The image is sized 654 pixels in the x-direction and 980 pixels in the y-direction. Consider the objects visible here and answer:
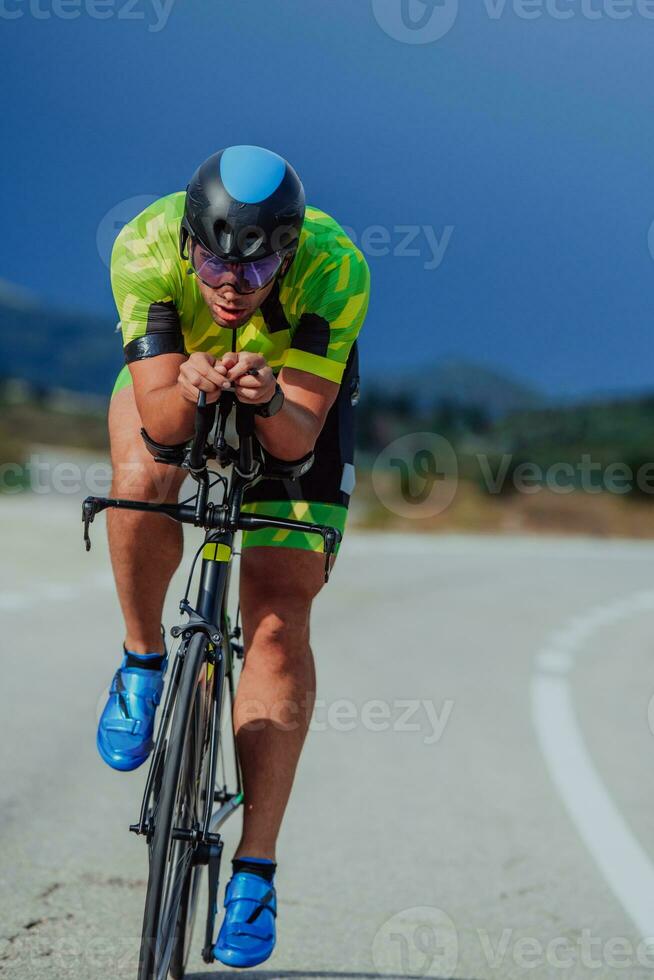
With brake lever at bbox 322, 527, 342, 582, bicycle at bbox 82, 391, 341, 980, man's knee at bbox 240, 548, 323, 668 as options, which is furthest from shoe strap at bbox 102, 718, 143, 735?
brake lever at bbox 322, 527, 342, 582

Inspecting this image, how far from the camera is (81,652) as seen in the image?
9523mm

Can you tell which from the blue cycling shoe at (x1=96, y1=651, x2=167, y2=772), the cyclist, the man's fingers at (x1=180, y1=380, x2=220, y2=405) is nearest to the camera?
the man's fingers at (x1=180, y1=380, x2=220, y2=405)

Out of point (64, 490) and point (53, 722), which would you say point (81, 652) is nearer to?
point (53, 722)

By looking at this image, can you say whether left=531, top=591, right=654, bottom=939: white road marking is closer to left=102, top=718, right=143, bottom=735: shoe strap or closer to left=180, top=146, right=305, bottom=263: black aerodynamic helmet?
left=102, top=718, right=143, bottom=735: shoe strap

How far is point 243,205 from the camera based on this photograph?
10.6ft

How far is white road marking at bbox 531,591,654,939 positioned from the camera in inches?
185

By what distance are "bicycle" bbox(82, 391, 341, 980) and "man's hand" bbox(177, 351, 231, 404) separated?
30 mm

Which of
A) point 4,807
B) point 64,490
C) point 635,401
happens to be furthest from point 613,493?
point 4,807

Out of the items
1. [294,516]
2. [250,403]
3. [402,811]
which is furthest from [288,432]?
[402,811]

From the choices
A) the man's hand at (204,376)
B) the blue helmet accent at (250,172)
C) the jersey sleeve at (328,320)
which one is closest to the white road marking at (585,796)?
the jersey sleeve at (328,320)

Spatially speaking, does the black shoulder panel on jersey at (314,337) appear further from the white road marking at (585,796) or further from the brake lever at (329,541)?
the white road marking at (585,796)

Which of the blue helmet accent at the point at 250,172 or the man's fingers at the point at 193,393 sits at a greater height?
the blue helmet accent at the point at 250,172

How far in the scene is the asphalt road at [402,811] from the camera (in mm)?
4012

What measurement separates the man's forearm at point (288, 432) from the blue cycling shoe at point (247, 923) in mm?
1126
